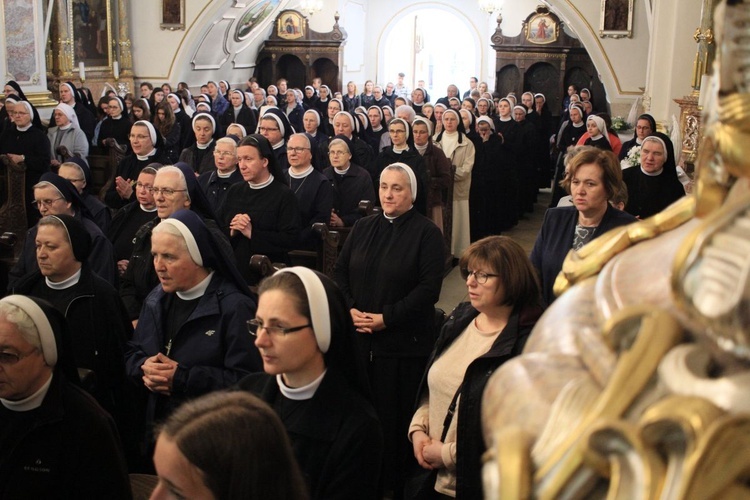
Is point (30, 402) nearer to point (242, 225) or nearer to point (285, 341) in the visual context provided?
point (285, 341)

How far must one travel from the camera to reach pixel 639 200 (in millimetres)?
6523

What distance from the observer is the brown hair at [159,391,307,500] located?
1775mm

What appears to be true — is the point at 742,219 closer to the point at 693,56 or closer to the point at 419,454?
the point at 419,454

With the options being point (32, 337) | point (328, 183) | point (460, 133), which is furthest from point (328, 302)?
point (460, 133)

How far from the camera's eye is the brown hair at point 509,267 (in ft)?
10.8

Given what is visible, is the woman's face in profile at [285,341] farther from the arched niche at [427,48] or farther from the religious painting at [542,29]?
the arched niche at [427,48]

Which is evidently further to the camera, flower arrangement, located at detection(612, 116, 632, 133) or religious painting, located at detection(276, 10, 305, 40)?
religious painting, located at detection(276, 10, 305, 40)

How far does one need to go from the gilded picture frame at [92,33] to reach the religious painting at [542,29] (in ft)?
34.5

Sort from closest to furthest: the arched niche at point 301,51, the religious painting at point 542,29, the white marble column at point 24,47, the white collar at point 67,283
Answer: the white collar at point 67,283 → the white marble column at point 24,47 → the religious painting at point 542,29 → the arched niche at point 301,51

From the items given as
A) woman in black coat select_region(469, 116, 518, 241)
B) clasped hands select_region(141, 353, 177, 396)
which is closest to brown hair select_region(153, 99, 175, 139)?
woman in black coat select_region(469, 116, 518, 241)

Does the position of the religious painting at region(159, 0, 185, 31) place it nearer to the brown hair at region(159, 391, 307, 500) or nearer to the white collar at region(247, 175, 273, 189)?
the white collar at region(247, 175, 273, 189)

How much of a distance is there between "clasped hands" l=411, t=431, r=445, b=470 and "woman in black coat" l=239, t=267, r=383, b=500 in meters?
0.64

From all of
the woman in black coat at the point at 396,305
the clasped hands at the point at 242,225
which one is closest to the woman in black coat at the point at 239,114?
the clasped hands at the point at 242,225

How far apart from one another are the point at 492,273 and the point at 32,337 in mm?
1582
